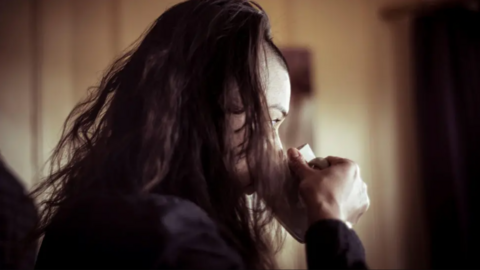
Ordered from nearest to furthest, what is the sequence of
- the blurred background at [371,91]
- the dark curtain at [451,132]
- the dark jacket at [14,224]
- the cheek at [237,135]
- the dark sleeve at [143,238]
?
the dark sleeve at [143,238] → the cheek at [237,135] → the dark jacket at [14,224] → the blurred background at [371,91] → the dark curtain at [451,132]

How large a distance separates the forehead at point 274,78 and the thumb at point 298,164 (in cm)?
7

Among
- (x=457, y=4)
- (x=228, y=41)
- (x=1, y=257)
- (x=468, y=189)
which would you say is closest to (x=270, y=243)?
(x=228, y=41)

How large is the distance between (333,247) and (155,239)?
0.61 ft

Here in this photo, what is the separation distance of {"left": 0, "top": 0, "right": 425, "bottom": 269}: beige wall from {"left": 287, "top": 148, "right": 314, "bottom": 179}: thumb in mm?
1215

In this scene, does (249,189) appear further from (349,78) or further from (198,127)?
(349,78)

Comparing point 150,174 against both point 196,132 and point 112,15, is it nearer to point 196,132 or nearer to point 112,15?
point 196,132

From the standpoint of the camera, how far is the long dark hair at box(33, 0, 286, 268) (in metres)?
0.51

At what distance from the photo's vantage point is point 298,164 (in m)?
0.60

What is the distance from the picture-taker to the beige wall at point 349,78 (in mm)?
1671

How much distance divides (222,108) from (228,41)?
0.30 ft

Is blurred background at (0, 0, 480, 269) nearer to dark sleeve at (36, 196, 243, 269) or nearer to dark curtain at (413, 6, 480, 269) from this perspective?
dark curtain at (413, 6, 480, 269)

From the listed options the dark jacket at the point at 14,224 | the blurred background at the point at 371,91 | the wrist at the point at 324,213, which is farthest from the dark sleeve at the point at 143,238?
the blurred background at the point at 371,91

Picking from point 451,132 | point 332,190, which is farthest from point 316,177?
point 451,132

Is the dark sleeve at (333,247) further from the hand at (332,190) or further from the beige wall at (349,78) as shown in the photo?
the beige wall at (349,78)
